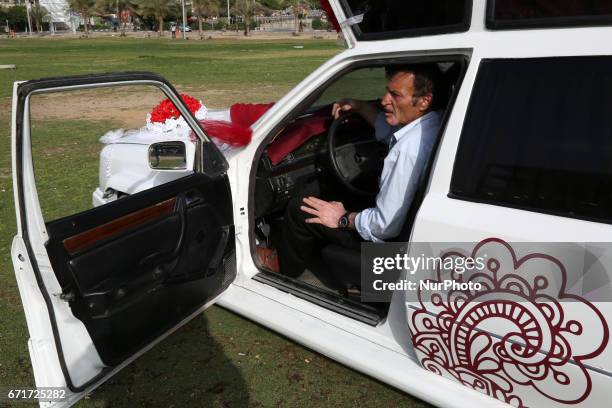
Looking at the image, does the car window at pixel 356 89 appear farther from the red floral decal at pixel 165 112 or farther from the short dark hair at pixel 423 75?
the red floral decal at pixel 165 112

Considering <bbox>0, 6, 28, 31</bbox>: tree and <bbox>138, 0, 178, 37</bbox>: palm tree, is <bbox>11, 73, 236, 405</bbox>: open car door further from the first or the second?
<bbox>0, 6, 28, 31</bbox>: tree

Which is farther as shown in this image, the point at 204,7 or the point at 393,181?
the point at 204,7

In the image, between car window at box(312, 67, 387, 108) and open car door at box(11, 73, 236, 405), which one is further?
car window at box(312, 67, 387, 108)

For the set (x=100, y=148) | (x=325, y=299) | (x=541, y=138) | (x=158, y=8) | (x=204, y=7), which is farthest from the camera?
(x=204, y=7)

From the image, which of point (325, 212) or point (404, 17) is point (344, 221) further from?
point (404, 17)

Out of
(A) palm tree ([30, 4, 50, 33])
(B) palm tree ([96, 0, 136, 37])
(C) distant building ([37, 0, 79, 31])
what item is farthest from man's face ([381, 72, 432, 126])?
(C) distant building ([37, 0, 79, 31])

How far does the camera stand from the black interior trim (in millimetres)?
2227

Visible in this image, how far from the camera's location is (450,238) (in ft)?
5.61

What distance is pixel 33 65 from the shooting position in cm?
2067

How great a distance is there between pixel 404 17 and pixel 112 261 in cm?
149

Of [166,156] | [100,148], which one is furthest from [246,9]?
[166,156]

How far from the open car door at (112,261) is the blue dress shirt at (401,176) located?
756mm

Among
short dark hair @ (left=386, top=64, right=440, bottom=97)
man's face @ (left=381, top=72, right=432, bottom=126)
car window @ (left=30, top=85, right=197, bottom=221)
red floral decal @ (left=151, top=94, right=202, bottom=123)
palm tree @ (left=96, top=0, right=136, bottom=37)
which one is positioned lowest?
car window @ (left=30, top=85, right=197, bottom=221)

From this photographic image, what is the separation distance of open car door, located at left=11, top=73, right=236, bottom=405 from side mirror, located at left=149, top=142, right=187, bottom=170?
0.39ft
